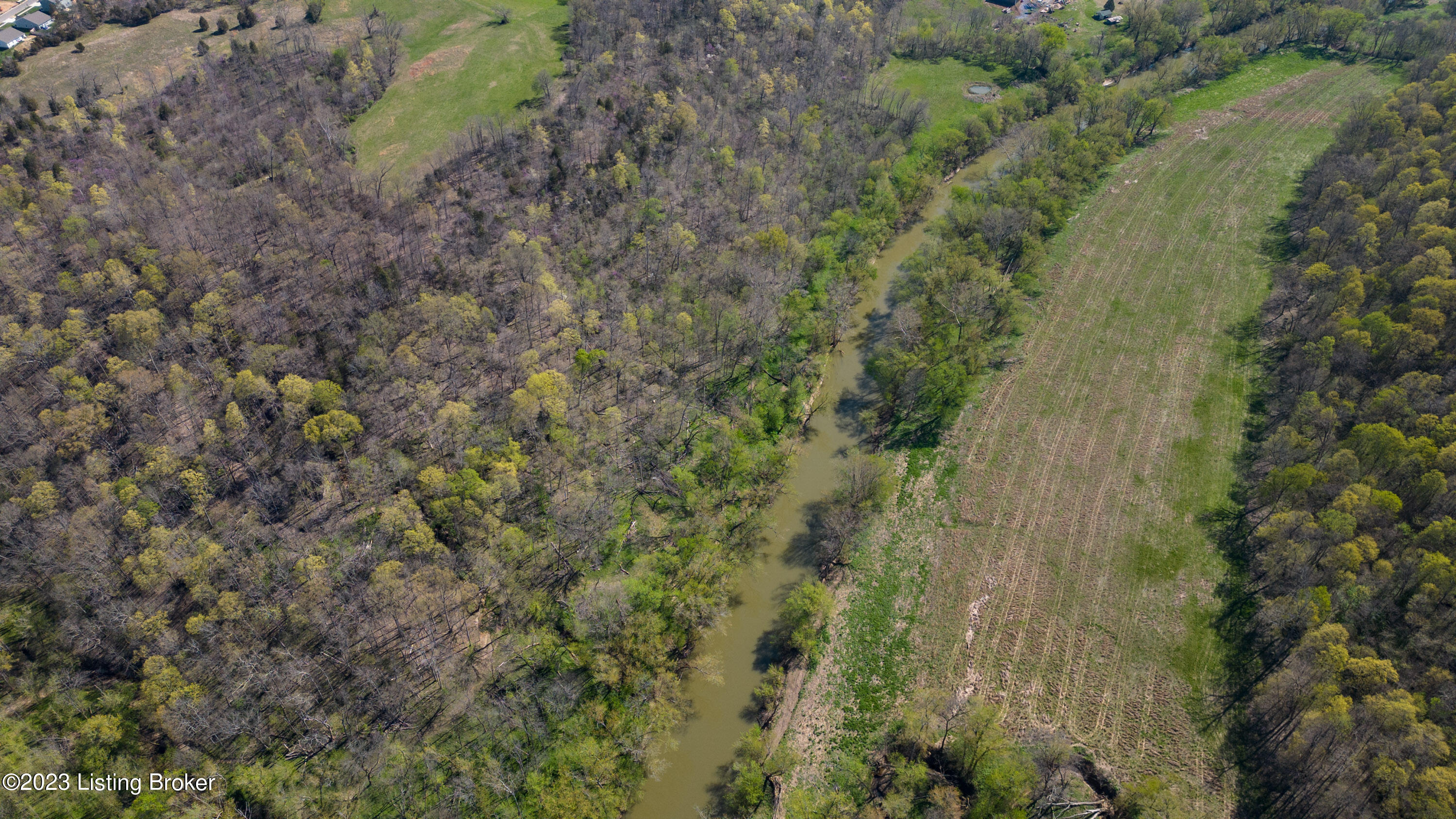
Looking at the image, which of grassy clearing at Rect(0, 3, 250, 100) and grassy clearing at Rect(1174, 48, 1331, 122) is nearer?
grassy clearing at Rect(0, 3, 250, 100)

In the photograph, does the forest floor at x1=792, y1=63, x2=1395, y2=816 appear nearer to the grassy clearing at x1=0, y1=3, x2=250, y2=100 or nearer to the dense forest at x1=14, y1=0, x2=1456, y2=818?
the dense forest at x1=14, y1=0, x2=1456, y2=818

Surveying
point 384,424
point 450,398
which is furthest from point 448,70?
point 384,424

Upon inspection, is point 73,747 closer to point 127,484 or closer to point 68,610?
point 68,610

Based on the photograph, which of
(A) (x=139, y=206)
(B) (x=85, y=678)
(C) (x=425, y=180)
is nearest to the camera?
(B) (x=85, y=678)

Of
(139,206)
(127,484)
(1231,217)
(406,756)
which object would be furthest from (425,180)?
(1231,217)

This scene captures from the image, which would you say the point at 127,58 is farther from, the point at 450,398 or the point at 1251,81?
the point at 1251,81

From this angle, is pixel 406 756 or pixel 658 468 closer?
pixel 406 756

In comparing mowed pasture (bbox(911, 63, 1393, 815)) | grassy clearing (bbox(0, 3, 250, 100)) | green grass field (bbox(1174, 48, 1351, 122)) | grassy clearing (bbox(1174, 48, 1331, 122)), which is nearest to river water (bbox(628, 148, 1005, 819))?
mowed pasture (bbox(911, 63, 1393, 815))
